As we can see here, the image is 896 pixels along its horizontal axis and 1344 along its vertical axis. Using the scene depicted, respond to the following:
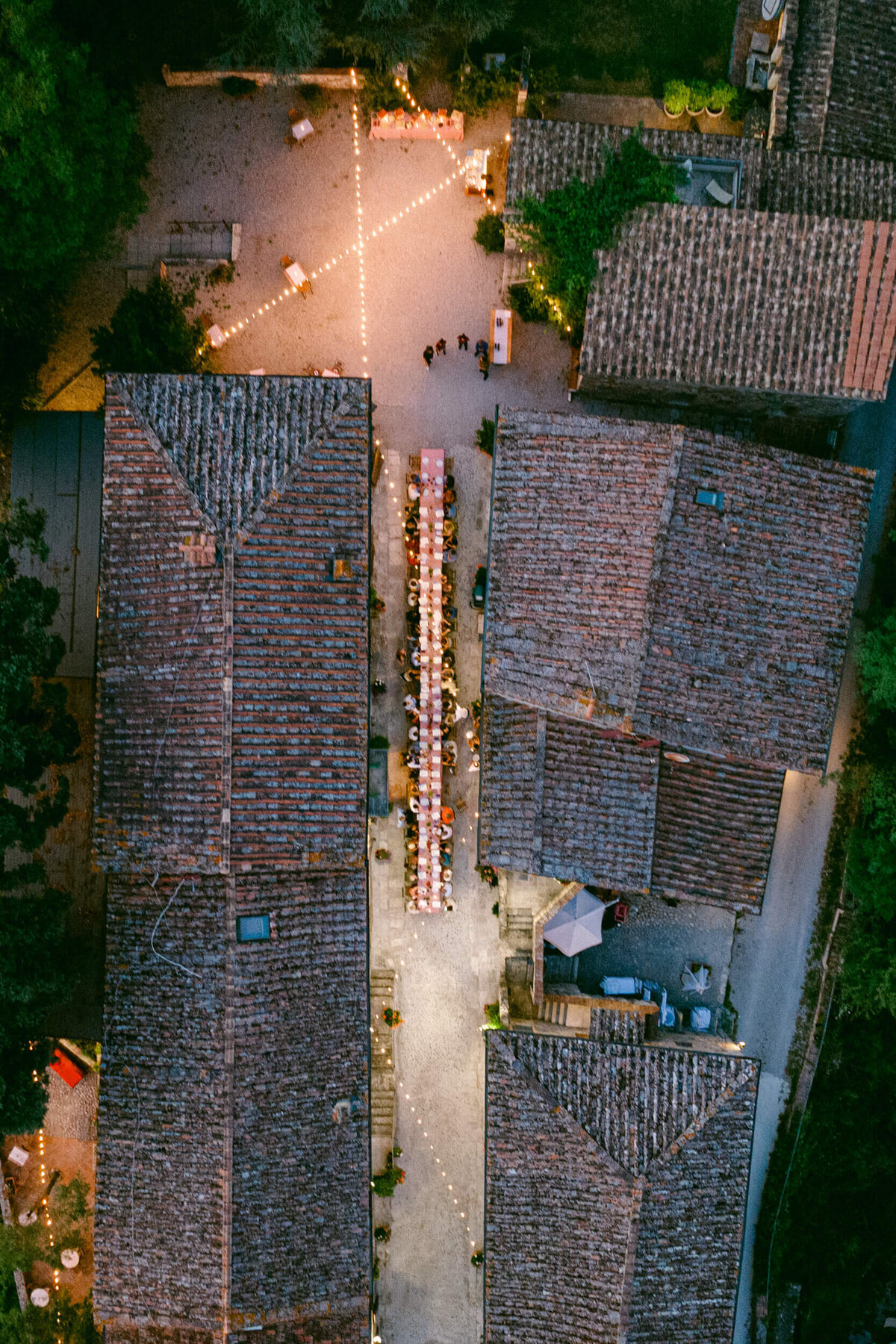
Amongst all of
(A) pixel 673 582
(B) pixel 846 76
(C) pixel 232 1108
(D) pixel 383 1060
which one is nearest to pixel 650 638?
(A) pixel 673 582

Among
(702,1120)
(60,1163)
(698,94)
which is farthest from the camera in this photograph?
(60,1163)

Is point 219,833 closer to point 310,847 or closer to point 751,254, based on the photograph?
point 310,847

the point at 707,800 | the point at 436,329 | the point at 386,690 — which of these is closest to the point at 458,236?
the point at 436,329

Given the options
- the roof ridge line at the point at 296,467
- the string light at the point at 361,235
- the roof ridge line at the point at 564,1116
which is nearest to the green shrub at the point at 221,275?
the string light at the point at 361,235

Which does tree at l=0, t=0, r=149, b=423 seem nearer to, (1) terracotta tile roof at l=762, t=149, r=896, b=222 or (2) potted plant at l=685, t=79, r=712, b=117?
(2) potted plant at l=685, t=79, r=712, b=117

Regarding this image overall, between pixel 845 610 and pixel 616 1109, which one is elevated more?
pixel 845 610

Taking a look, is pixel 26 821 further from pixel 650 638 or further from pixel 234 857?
pixel 650 638

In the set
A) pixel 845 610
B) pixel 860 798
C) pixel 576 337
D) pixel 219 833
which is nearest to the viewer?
pixel 219 833
